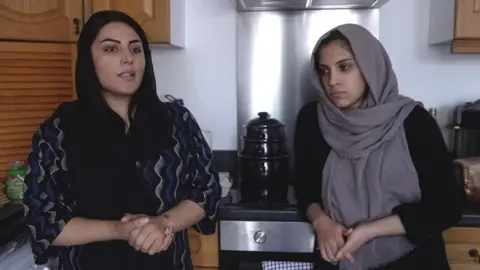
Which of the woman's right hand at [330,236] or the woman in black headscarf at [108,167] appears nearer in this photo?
the woman in black headscarf at [108,167]

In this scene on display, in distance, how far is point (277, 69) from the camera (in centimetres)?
204

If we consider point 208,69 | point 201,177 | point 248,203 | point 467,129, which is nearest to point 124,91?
point 201,177

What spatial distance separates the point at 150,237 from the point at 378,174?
64 centimetres

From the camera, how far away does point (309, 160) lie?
154cm

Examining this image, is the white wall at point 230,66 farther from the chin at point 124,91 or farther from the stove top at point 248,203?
the chin at point 124,91

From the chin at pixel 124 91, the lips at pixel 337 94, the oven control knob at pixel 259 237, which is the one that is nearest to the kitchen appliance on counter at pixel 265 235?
the oven control knob at pixel 259 237

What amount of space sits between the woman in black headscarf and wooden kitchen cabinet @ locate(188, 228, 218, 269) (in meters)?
0.28

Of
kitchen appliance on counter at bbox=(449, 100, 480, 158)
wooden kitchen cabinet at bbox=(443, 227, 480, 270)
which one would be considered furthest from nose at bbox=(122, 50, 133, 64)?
kitchen appliance on counter at bbox=(449, 100, 480, 158)

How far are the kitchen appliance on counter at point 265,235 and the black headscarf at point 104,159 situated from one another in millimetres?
331

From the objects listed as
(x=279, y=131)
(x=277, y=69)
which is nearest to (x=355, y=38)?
(x=279, y=131)

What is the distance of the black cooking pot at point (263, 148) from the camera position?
5.87ft

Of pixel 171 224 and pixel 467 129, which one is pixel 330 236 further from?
pixel 467 129

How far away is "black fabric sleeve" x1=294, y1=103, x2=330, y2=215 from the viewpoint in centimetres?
151

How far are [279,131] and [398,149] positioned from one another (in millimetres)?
530
